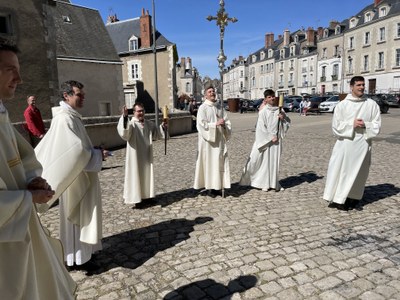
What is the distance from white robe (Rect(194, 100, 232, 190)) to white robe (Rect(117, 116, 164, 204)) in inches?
41.9

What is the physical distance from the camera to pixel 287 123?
7184 mm

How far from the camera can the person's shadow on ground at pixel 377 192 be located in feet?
19.8

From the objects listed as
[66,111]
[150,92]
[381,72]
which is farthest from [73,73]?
[381,72]

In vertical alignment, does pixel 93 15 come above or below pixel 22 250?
above

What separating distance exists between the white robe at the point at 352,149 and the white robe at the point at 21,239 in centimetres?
471

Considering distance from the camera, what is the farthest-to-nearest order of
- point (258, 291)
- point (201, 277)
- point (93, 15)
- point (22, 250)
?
point (93, 15) < point (201, 277) < point (258, 291) < point (22, 250)

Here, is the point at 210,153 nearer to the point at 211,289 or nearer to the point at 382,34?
the point at 211,289

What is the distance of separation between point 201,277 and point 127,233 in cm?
164

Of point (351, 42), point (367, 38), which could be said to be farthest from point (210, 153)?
point (351, 42)

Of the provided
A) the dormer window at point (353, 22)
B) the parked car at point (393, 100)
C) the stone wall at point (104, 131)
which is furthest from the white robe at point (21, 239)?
the dormer window at point (353, 22)

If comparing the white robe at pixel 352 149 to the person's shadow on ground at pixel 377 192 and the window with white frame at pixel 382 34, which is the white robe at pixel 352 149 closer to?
the person's shadow on ground at pixel 377 192

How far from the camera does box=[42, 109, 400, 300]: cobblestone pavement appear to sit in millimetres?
3281

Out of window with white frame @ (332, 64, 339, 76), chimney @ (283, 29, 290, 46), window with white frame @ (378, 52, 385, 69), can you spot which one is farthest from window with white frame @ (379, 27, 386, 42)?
chimney @ (283, 29, 290, 46)

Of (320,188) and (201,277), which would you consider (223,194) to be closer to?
(320,188)
